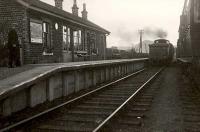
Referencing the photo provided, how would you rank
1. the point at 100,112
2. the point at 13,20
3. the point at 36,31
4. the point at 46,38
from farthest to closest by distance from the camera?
the point at 46,38 < the point at 36,31 < the point at 13,20 < the point at 100,112

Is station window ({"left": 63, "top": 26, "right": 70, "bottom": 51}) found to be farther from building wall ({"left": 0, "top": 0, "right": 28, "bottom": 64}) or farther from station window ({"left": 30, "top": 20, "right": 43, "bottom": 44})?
building wall ({"left": 0, "top": 0, "right": 28, "bottom": 64})

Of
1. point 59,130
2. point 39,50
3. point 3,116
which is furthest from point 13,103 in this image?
point 39,50

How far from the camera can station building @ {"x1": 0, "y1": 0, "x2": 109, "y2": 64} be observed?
48.3 feet

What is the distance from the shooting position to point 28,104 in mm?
8438

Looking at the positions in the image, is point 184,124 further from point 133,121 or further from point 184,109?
point 184,109

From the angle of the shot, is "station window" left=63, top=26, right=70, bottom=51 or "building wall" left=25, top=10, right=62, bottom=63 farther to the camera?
"station window" left=63, top=26, right=70, bottom=51

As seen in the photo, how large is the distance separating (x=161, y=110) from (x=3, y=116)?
428 centimetres

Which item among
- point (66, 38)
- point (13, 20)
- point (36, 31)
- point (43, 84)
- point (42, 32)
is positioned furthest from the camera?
point (66, 38)

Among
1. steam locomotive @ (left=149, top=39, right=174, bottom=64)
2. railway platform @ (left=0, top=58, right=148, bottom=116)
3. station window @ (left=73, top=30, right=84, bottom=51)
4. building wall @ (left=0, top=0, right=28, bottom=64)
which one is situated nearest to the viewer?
railway platform @ (left=0, top=58, right=148, bottom=116)

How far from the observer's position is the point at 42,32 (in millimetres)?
16344

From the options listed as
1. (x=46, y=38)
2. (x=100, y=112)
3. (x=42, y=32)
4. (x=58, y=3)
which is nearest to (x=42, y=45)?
(x=42, y=32)

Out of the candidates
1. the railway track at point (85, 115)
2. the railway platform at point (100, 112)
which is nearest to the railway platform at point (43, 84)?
→ the railway platform at point (100, 112)

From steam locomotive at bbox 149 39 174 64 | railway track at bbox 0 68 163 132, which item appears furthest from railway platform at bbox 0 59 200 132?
steam locomotive at bbox 149 39 174 64

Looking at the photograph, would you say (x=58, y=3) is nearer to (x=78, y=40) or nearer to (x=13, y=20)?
(x=78, y=40)
